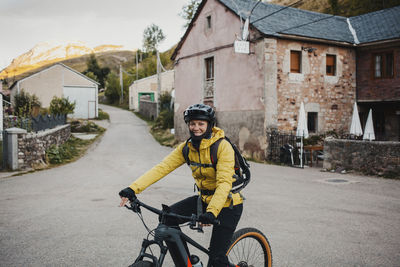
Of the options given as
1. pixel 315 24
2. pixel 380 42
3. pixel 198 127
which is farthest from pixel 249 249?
pixel 315 24

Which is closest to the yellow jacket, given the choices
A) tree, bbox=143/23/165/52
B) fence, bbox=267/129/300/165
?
fence, bbox=267/129/300/165

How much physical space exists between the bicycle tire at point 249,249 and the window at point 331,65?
1805 centimetres

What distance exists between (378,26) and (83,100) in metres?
31.5

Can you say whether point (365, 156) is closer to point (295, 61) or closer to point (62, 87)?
point (295, 61)

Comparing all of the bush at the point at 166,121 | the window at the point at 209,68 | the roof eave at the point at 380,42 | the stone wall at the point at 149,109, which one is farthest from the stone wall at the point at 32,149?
the stone wall at the point at 149,109

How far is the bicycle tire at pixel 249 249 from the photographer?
338cm

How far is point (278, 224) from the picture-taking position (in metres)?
6.10

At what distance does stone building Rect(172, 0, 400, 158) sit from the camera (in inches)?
704

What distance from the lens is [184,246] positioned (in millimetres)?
2932

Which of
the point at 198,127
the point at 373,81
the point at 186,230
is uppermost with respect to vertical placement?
the point at 373,81

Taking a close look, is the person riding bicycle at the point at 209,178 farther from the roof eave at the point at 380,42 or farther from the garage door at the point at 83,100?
the garage door at the point at 83,100

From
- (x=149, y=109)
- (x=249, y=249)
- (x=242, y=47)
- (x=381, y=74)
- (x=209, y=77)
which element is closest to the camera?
(x=249, y=249)

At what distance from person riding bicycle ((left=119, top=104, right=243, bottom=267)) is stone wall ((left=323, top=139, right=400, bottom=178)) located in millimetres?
10461

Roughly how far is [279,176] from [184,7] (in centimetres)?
3985
